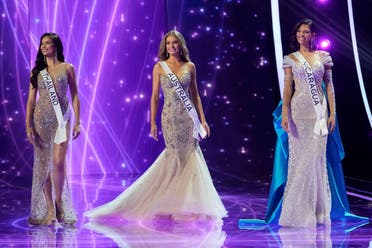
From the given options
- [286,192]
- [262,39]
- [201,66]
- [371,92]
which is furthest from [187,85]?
[201,66]

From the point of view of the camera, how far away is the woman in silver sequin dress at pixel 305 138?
495cm

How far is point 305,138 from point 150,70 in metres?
5.56

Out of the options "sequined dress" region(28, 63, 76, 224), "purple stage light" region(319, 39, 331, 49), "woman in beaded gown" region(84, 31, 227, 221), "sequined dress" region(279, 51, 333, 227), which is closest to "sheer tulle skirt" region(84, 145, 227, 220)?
"woman in beaded gown" region(84, 31, 227, 221)

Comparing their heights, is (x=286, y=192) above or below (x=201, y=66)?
below

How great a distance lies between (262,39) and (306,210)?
3815mm

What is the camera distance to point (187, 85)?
5383 millimetres

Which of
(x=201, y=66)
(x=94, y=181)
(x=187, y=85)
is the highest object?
(x=201, y=66)

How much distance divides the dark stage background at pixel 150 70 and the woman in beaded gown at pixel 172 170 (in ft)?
8.73

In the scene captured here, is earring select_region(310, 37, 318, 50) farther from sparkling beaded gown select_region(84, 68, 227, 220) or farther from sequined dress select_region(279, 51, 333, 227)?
sparkling beaded gown select_region(84, 68, 227, 220)

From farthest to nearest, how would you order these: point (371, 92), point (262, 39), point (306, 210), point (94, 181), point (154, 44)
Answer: point (154, 44) < point (94, 181) < point (262, 39) < point (371, 92) < point (306, 210)

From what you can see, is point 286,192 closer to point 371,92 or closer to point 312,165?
point 312,165

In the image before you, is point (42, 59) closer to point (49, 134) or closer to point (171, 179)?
point (49, 134)

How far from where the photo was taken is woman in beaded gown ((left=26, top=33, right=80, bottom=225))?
4.96m

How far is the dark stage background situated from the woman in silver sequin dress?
7.73ft
